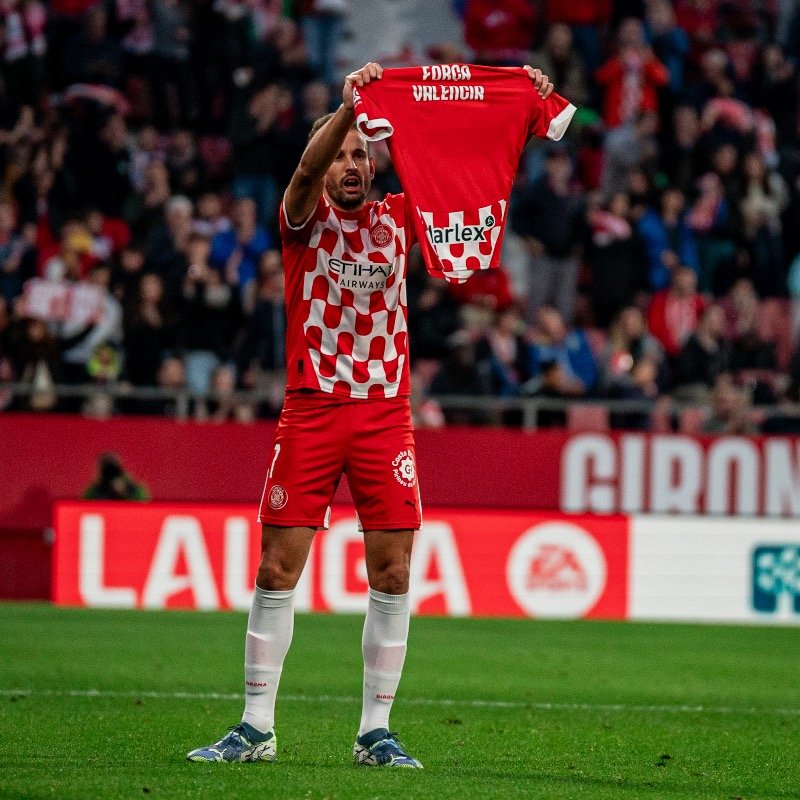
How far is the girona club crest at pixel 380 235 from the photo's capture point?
21.5 feet

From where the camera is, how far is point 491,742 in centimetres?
741

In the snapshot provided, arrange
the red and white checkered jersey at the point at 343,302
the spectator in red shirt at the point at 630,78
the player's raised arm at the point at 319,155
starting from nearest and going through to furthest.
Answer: the player's raised arm at the point at 319,155 → the red and white checkered jersey at the point at 343,302 → the spectator in red shirt at the point at 630,78

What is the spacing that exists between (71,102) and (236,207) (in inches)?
96.3

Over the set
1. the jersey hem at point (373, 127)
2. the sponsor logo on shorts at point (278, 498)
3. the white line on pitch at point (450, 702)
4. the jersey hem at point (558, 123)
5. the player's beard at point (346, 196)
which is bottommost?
the white line on pitch at point (450, 702)

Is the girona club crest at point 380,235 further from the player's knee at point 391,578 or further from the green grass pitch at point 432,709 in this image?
the green grass pitch at point 432,709

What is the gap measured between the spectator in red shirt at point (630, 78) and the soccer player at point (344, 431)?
43.1 feet

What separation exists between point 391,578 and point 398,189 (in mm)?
11370

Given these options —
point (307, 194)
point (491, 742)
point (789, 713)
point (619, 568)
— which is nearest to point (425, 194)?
point (307, 194)

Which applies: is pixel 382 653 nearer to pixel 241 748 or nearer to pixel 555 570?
pixel 241 748

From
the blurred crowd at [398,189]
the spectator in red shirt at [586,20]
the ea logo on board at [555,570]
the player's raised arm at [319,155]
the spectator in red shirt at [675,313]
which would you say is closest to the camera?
the player's raised arm at [319,155]

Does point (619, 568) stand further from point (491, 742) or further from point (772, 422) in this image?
point (491, 742)

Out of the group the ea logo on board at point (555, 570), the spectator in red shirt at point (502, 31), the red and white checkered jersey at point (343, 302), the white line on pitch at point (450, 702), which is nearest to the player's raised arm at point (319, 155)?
the red and white checkered jersey at point (343, 302)

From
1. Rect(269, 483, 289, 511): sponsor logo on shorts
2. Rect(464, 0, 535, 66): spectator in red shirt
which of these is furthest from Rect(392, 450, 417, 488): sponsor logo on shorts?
Rect(464, 0, 535, 66): spectator in red shirt

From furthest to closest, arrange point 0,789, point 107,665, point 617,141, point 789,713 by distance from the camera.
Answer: point 617,141 → point 107,665 → point 789,713 → point 0,789
